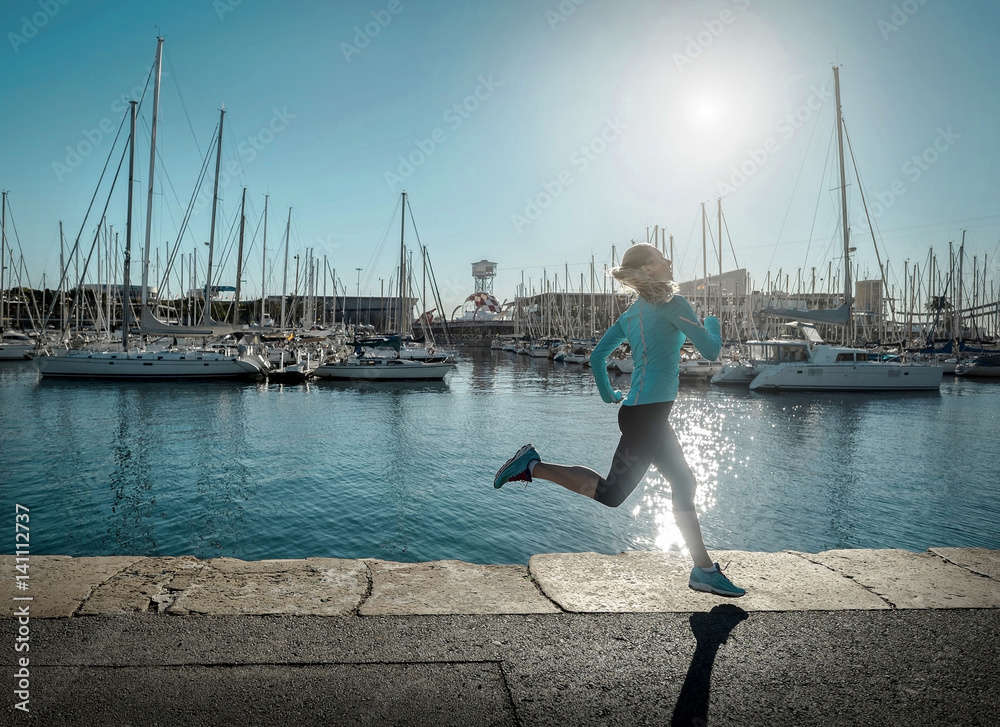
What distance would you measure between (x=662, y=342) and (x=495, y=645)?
172 centimetres

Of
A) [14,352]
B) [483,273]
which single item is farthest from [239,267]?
[483,273]

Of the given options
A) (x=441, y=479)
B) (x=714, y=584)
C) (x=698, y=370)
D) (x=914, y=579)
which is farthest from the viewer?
(x=698, y=370)

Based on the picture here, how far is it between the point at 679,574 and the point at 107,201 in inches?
1703

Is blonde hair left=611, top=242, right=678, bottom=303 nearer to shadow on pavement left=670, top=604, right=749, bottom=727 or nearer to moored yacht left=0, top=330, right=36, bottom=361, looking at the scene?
shadow on pavement left=670, top=604, right=749, bottom=727

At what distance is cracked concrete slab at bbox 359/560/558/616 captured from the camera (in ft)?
9.82

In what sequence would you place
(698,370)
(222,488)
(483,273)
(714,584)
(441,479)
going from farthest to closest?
(483,273) < (698,370) < (441,479) < (222,488) < (714,584)

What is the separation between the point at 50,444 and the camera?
16.4 m

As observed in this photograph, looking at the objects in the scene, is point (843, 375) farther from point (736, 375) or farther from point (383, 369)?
point (383, 369)

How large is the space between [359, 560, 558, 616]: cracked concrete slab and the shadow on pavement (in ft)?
2.21

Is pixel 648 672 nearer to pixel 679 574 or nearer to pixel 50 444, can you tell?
pixel 679 574

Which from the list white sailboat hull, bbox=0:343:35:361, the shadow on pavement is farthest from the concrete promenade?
white sailboat hull, bbox=0:343:35:361

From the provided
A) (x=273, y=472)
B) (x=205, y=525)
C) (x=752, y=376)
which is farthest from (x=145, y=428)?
(x=752, y=376)

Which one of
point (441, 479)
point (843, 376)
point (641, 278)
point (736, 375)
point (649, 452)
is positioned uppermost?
point (641, 278)

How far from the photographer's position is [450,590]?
3277mm
